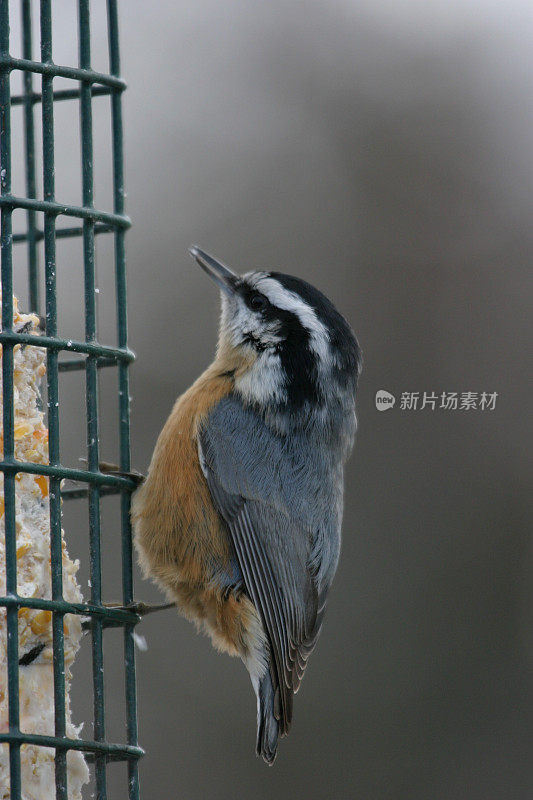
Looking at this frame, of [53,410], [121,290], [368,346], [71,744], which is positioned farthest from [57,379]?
[368,346]

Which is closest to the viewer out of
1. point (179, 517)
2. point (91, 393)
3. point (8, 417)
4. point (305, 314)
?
point (8, 417)

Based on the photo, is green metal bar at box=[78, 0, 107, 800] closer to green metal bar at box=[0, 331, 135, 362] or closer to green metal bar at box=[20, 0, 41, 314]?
green metal bar at box=[0, 331, 135, 362]

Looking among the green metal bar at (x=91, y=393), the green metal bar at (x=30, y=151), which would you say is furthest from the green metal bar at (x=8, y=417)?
the green metal bar at (x=30, y=151)

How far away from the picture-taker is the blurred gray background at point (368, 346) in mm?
7781

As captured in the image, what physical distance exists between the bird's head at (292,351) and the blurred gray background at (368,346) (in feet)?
7.03

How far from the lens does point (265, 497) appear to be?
4340 millimetres

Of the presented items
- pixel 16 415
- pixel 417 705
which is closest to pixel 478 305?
pixel 417 705

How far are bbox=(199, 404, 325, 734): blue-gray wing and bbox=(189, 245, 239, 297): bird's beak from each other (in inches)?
21.3

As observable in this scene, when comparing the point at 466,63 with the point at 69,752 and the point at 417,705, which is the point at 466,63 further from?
the point at 69,752

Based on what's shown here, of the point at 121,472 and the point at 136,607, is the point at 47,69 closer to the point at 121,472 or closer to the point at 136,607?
the point at 121,472

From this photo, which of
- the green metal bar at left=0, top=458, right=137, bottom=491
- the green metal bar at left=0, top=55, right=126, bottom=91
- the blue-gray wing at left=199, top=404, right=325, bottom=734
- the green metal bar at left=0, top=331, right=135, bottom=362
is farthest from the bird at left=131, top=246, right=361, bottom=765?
the green metal bar at left=0, top=55, right=126, bottom=91

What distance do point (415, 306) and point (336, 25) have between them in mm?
2532

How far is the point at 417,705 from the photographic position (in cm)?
775

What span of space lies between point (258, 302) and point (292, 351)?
11.0 inches
